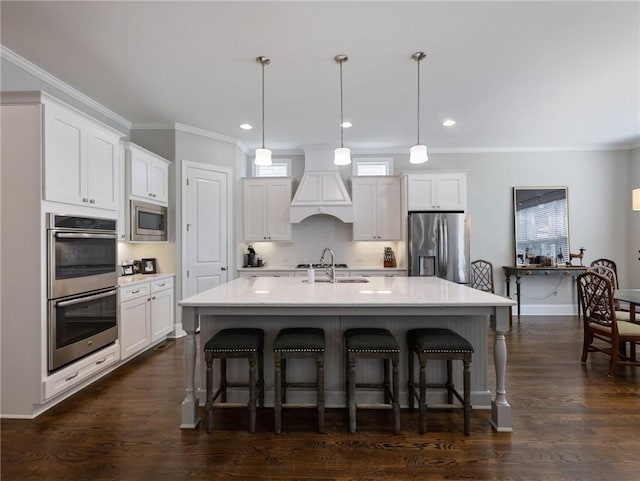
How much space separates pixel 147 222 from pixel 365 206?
325 cm

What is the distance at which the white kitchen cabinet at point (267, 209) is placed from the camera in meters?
5.71

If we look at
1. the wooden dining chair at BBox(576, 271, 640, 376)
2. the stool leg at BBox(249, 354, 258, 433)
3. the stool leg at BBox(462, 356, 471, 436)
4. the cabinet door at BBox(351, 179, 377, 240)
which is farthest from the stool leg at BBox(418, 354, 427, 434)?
the cabinet door at BBox(351, 179, 377, 240)

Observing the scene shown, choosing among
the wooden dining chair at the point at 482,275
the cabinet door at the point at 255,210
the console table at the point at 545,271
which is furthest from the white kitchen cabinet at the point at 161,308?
the console table at the point at 545,271

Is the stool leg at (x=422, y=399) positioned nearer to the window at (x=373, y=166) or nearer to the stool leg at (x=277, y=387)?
the stool leg at (x=277, y=387)

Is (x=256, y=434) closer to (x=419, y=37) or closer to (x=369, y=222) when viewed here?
(x=419, y=37)

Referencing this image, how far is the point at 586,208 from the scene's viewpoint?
5.84 metres

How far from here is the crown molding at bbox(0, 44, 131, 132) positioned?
286 cm

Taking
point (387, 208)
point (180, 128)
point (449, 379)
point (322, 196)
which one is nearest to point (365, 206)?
point (387, 208)

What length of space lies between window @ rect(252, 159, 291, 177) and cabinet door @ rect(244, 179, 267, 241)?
1.66 ft

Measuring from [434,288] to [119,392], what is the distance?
2.87 m

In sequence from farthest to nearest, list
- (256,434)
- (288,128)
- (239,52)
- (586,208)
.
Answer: (586,208), (288,128), (239,52), (256,434)

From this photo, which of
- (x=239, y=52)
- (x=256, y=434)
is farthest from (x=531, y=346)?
(x=239, y=52)

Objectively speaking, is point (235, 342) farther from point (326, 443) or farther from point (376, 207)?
point (376, 207)

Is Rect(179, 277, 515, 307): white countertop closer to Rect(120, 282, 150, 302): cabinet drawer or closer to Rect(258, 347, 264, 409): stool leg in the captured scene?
Rect(258, 347, 264, 409): stool leg
